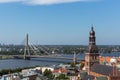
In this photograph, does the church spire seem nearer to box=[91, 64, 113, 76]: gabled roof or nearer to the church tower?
the church tower

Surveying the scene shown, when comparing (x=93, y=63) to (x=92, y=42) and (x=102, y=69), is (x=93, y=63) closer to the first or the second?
(x=92, y=42)

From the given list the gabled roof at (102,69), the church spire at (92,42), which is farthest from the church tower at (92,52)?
the gabled roof at (102,69)

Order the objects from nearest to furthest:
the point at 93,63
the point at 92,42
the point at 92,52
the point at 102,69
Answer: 1. the point at 102,69
2. the point at 92,42
3. the point at 92,52
4. the point at 93,63

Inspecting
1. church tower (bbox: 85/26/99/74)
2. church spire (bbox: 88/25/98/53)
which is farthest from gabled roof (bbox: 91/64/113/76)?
church spire (bbox: 88/25/98/53)

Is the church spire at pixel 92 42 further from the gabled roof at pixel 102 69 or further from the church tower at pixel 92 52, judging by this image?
the gabled roof at pixel 102 69

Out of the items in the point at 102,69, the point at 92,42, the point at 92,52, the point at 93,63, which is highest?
the point at 92,42

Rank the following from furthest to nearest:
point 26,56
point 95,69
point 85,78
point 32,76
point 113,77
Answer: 1. point 26,56
2. point 32,76
3. point 95,69
4. point 85,78
5. point 113,77

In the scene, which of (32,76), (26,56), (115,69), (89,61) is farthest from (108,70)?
(26,56)

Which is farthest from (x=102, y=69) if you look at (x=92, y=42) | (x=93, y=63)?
(x=92, y=42)

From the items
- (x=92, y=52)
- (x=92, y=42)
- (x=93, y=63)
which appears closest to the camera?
(x=92, y=42)

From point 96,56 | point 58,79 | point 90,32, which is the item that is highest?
point 90,32

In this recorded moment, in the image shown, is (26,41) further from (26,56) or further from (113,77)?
(113,77)
